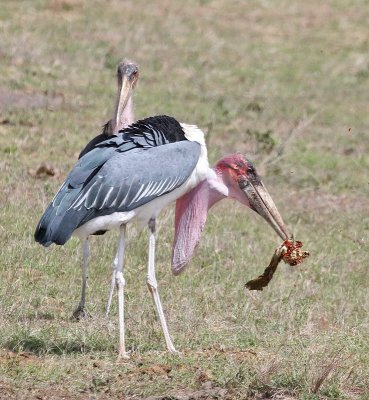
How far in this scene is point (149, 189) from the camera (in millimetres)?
6293

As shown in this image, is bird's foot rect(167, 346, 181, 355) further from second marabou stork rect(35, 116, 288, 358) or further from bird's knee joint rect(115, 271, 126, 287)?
bird's knee joint rect(115, 271, 126, 287)

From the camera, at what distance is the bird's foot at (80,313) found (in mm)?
6918

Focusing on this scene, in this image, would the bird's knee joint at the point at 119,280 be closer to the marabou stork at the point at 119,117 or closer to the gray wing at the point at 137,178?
the gray wing at the point at 137,178

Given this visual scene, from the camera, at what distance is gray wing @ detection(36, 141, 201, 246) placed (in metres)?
6.05

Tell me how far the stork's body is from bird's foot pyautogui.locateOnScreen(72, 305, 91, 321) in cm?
65

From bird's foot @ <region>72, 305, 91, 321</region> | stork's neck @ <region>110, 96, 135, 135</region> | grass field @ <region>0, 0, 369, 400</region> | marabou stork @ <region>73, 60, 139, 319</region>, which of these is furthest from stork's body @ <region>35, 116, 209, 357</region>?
stork's neck @ <region>110, 96, 135, 135</region>

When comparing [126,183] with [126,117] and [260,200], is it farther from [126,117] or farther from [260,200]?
[126,117]

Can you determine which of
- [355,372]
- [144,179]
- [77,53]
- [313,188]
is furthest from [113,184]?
[77,53]

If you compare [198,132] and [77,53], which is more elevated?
[77,53]

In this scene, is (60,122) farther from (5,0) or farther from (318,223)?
(5,0)

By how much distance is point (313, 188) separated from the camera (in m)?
11.3

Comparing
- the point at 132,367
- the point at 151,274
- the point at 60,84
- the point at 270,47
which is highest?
the point at 270,47

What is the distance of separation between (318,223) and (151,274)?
3.88 meters

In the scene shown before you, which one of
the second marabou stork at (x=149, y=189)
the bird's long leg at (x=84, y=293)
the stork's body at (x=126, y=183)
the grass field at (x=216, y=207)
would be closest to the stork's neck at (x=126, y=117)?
the grass field at (x=216, y=207)
